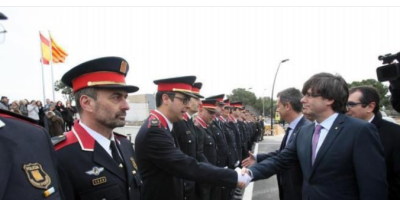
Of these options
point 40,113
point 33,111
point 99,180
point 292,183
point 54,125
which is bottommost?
point 54,125

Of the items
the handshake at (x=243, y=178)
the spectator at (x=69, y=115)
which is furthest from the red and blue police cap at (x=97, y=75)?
the spectator at (x=69, y=115)

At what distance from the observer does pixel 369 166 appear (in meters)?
2.31

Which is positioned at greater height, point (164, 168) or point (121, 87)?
point (121, 87)

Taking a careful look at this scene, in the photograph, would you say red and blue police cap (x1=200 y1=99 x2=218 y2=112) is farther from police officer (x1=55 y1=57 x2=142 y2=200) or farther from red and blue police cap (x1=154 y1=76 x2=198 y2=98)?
police officer (x1=55 y1=57 x2=142 y2=200)

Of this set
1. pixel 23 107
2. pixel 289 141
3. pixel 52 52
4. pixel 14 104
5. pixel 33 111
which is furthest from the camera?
pixel 52 52

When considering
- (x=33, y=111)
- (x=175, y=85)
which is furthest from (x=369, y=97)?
(x=33, y=111)

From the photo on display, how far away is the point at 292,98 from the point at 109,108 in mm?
2799

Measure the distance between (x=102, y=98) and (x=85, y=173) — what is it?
0.58 metres

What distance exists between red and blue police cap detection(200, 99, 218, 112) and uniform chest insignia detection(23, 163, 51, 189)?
543 cm

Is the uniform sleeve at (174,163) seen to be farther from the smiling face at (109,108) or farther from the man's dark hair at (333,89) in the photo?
the man's dark hair at (333,89)

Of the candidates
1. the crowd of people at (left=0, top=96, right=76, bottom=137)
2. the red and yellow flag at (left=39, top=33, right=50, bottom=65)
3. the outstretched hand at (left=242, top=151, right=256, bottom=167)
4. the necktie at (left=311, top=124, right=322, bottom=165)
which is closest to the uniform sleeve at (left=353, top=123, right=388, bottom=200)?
the necktie at (left=311, top=124, right=322, bottom=165)

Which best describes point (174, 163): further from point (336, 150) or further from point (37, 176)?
point (37, 176)

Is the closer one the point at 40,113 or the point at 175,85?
the point at 175,85

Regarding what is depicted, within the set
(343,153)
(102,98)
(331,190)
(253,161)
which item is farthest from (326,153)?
(102,98)
